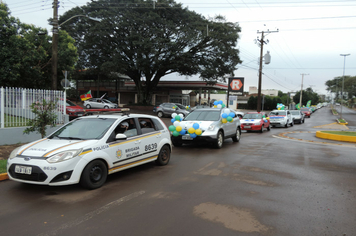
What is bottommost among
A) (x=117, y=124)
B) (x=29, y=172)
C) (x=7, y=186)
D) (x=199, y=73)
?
(x=7, y=186)

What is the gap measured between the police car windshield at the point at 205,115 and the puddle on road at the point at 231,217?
22.9ft

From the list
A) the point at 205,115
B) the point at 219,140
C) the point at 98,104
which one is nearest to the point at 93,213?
the point at 219,140

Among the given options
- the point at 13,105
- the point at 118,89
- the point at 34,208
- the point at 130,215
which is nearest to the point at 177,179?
the point at 130,215

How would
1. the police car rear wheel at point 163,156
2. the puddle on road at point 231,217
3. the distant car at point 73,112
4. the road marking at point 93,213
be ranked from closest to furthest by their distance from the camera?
the road marking at point 93,213, the puddle on road at point 231,217, the police car rear wheel at point 163,156, the distant car at point 73,112

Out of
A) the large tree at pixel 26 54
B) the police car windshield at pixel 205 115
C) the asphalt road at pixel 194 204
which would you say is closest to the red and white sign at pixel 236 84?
the large tree at pixel 26 54

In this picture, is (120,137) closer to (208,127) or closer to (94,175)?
(94,175)

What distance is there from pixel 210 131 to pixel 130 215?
6.89 meters

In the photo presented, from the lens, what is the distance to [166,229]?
3.81 metres

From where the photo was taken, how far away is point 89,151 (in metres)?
5.45

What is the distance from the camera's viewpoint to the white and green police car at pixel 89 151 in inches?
200

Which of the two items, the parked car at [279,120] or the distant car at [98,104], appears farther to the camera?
the distant car at [98,104]

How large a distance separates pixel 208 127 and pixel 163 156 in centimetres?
342

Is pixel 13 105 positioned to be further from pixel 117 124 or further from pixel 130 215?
pixel 130 215

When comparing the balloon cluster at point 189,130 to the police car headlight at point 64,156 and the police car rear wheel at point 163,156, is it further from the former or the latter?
the police car headlight at point 64,156
